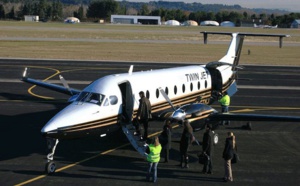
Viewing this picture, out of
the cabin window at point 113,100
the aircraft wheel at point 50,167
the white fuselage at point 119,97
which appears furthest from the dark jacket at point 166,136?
the aircraft wheel at point 50,167

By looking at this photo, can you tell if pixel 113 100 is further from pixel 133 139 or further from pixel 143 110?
pixel 133 139

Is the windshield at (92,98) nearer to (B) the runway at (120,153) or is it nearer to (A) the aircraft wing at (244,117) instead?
(B) the runway at (120,153)

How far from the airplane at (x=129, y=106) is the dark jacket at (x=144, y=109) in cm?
39

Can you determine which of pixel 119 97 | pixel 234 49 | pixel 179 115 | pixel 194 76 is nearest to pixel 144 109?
pixel 119 97

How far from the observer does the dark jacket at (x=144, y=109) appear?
19.4 metres

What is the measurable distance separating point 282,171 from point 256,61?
149ft

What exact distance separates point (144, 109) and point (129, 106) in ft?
2.31

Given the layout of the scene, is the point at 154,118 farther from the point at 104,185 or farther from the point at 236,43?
the point at 236,43

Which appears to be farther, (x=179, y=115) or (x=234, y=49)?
(x=234, y=49)

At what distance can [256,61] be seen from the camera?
61.4 metres

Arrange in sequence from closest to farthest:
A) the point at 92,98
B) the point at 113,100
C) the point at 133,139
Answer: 1. the point at 92,98
2. the point at 133,139
3. the point at 113,100

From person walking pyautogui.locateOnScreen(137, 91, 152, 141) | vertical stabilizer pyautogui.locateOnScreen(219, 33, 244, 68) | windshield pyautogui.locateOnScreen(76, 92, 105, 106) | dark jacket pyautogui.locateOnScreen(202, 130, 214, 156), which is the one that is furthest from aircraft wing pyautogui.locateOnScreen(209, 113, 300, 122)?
vertical stabilizer pyautogui.locateOnScreen(219, 33, 244, 68)

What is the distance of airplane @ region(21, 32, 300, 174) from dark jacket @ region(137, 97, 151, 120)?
0.39 meters

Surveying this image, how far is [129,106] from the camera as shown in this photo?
19.6 metres
